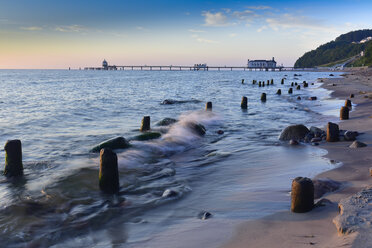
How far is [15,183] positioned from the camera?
7289 millimetres

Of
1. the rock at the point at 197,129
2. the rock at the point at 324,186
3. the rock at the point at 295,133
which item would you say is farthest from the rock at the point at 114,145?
the rock at the point at 324,186

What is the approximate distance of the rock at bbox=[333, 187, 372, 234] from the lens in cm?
352

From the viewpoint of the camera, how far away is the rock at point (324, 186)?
529 cm

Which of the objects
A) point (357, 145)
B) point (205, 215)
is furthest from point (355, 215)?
point (357, 145)

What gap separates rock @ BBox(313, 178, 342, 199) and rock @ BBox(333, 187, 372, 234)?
0.87m

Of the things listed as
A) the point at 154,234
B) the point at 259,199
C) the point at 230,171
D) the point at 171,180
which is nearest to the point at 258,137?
the point at 230,171

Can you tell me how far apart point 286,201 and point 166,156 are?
5.41 metres

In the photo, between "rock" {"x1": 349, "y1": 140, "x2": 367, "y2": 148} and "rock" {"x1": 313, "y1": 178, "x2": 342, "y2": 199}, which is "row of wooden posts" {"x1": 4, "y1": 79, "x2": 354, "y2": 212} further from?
"rock" {"x1": 349, "y1": 140, "x2": 367, "y2": 148}

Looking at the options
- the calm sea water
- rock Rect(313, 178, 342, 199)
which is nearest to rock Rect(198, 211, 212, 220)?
the calm sea water

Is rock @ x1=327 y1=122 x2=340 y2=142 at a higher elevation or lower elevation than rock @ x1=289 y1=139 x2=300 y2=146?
higher

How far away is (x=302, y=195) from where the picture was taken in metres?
4.41

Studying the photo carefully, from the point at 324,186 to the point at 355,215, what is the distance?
1.69m

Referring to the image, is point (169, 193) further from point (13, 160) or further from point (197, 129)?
point (197, 129)

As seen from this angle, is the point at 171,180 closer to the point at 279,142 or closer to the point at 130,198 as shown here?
the point at 130,198
